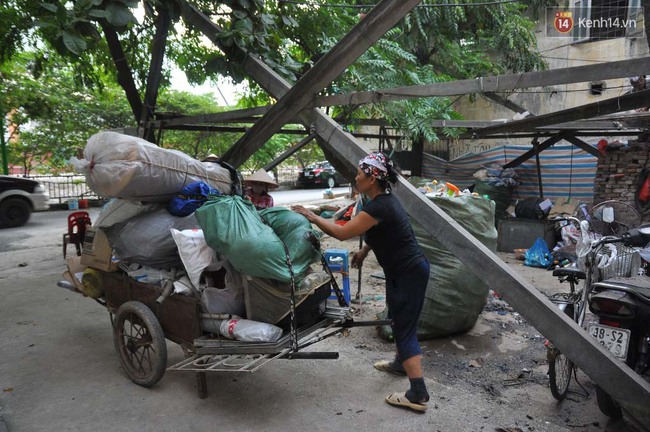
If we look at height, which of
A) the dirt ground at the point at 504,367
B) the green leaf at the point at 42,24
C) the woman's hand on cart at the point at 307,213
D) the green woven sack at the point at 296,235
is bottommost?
the dirt ground at the point at 504,367

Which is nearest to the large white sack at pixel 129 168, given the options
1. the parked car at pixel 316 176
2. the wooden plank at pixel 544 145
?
the wooden plank at pixel 544 145

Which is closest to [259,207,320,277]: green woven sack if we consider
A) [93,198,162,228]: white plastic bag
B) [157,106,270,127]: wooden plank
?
[93,198,162,228]: white plastic bag

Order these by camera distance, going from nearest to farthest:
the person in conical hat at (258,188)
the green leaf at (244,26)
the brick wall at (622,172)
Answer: the green leaf at (244,26)
the person in conical hat at (258,188)
the brick wall at (622,172)

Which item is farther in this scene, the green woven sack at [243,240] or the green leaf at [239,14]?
the green leaf at [239,14]

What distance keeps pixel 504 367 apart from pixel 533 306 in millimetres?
1408

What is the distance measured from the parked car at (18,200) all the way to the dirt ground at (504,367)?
427 inches

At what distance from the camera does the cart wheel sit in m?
3.25

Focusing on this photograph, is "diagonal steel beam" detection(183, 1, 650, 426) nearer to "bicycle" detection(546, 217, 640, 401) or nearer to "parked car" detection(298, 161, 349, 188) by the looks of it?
"bicycle" detection(546, 217, 640, 401)

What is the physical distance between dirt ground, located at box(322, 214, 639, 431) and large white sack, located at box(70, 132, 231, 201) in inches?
93.8

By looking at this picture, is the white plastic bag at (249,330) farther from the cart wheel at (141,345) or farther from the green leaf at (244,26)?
the green leaf at (244,26)

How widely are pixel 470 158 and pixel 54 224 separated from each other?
11844 millimetres

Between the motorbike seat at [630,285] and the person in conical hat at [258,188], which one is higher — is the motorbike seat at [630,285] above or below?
below

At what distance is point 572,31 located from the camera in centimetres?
1290

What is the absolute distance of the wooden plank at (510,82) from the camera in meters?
2.69
